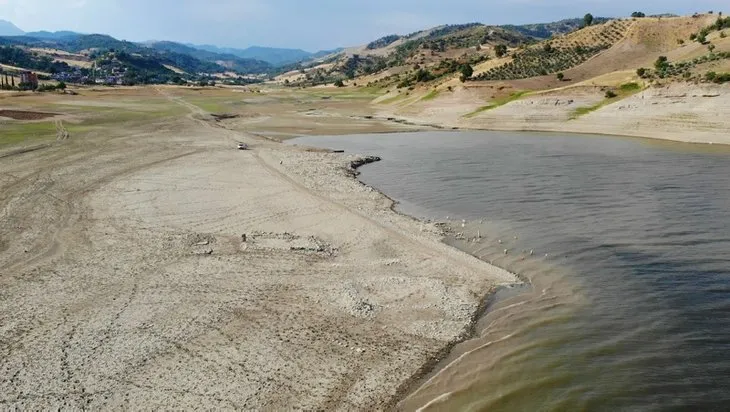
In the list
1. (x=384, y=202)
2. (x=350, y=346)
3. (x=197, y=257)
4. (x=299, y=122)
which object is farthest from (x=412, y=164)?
(x=299, y=122)

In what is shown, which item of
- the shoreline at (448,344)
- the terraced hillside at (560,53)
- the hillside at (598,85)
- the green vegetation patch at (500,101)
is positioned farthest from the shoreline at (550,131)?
the shoreline at (448,344)

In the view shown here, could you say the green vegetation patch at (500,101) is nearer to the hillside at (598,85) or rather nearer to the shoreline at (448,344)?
the hillside at (598,85)

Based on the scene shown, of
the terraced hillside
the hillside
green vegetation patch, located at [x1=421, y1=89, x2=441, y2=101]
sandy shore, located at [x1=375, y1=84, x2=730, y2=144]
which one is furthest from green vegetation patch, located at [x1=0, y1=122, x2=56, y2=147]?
the terraced hillside

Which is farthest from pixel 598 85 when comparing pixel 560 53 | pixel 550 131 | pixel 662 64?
pixel 560 53

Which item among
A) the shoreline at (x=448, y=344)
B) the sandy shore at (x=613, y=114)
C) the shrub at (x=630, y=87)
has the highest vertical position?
the shrub at (x=630, y=87)

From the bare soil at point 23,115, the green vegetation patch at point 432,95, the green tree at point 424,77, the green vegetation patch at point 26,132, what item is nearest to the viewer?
the green vegetation patch at point 26,132
